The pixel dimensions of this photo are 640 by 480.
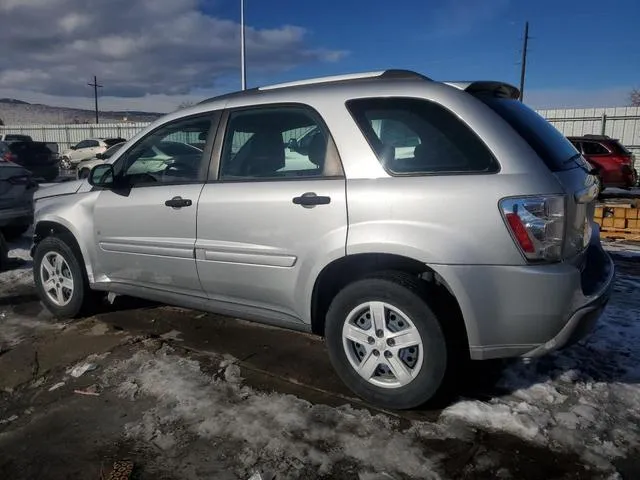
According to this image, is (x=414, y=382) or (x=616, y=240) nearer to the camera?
(x=414, y=382)

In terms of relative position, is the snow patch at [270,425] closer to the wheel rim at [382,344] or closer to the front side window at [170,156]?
the wheel rim at [382,344]

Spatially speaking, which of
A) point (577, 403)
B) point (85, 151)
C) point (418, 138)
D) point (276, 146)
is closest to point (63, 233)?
point (276, 146)

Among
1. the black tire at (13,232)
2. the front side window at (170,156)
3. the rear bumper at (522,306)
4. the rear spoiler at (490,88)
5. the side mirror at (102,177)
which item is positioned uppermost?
the rear spoiler at (490,88)

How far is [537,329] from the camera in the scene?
8.53 feet

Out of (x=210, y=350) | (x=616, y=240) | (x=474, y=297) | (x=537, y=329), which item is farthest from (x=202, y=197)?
(x=616, y=240)

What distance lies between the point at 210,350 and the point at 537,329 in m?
2.33

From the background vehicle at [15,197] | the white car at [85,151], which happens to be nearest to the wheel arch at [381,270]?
the background vehicle at [15,197]

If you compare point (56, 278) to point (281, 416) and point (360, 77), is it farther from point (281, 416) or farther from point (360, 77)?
point (360, 77)

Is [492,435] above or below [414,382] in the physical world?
below

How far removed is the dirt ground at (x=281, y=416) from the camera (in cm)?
250

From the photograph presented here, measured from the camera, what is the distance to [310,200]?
3.02 metres

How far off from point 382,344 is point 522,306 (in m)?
0.78

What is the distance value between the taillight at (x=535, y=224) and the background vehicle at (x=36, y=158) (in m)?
18.8

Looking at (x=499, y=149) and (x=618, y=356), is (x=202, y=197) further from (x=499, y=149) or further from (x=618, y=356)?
(x=618, y=356)
